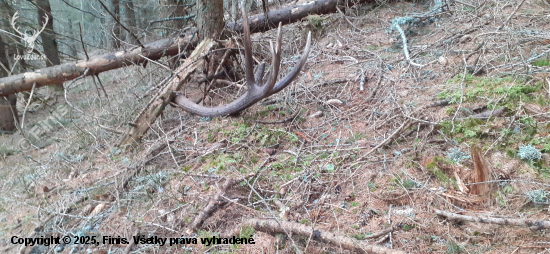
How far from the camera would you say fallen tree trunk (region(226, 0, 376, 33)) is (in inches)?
224

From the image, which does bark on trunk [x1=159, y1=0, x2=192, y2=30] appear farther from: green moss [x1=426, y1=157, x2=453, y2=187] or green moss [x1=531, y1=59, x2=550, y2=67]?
green moss [x1=531, y1=59, x2=550, y2=67]

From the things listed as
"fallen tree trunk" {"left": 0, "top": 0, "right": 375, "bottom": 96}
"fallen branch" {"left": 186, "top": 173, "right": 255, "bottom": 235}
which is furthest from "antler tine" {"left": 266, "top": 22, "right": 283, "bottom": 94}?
"fallen tree trunk" {"left": 0, "top": 0, "right": 375, "bottom": 96}

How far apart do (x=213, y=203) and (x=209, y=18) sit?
3028 millimetres

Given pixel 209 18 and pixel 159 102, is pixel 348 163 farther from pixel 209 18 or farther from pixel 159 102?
pixel 209 18

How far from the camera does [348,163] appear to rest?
2.77 m

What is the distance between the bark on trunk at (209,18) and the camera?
438 centimetres

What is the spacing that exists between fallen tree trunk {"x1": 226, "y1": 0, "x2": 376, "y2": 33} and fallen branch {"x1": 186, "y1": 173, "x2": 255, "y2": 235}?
3.44 metres

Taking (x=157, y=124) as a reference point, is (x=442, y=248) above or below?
below

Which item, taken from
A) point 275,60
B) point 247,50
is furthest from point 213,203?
point 247,50

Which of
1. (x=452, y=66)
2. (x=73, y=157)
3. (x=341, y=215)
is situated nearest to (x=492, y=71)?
(x=452, y=66)

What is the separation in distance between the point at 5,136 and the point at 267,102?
6417mm

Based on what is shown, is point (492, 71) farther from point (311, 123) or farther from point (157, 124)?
point (157, 124)

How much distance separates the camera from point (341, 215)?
222cm

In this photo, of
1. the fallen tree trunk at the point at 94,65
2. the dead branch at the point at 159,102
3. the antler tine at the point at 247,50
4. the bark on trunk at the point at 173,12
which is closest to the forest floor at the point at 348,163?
the dead branch at the point at 159,102
